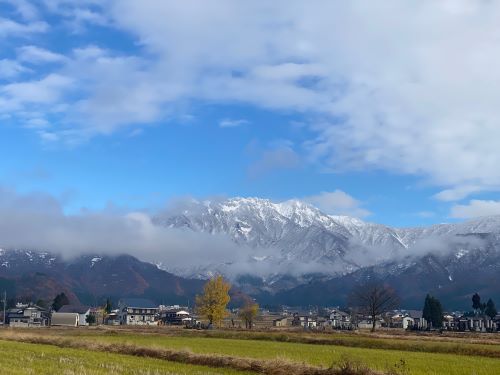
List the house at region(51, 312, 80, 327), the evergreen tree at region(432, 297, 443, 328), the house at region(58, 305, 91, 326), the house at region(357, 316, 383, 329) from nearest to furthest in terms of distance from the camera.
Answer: the evergreen tree at region(432, 297, 443, 328) → the house at region(51, 312, 80, 327) → the house at region(58, 305, 91, 326) → the house at region(357, 316, 383, 329)

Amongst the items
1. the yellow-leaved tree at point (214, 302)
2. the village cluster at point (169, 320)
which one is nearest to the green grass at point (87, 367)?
the yellow-leaved tree at point (214, 302)

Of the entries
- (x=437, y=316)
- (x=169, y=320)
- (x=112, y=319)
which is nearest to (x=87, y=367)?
(x=437, y=316)

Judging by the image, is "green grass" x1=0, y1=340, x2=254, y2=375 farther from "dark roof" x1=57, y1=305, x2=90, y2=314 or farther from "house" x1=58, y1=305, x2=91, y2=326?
"dark roof" x1=57, y1=305, x2=90, y2=314

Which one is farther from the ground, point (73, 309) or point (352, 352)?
point (352, 352)

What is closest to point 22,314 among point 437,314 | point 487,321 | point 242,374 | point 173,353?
point 437,314

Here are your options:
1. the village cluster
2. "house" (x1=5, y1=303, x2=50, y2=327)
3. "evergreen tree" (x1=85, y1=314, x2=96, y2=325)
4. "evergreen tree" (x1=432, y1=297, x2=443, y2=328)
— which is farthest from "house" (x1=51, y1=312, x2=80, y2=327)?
"evergreen tree" (x1=432, y1=297, x2=443, y2=328)

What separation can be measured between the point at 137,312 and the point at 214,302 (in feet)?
218

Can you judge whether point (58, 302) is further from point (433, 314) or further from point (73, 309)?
point (433, 314)

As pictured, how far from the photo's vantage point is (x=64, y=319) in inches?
5468

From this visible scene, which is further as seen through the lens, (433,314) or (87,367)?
(433,314)

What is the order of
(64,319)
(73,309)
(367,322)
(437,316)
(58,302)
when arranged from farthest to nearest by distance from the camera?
(367,322)
(58,302)
(73,309)
(64,319)
(437,316)

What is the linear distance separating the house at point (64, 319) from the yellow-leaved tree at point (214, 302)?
39.2 meters

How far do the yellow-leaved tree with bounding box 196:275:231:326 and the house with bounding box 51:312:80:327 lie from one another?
39.2 metres

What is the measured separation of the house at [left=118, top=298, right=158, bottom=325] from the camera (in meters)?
164
